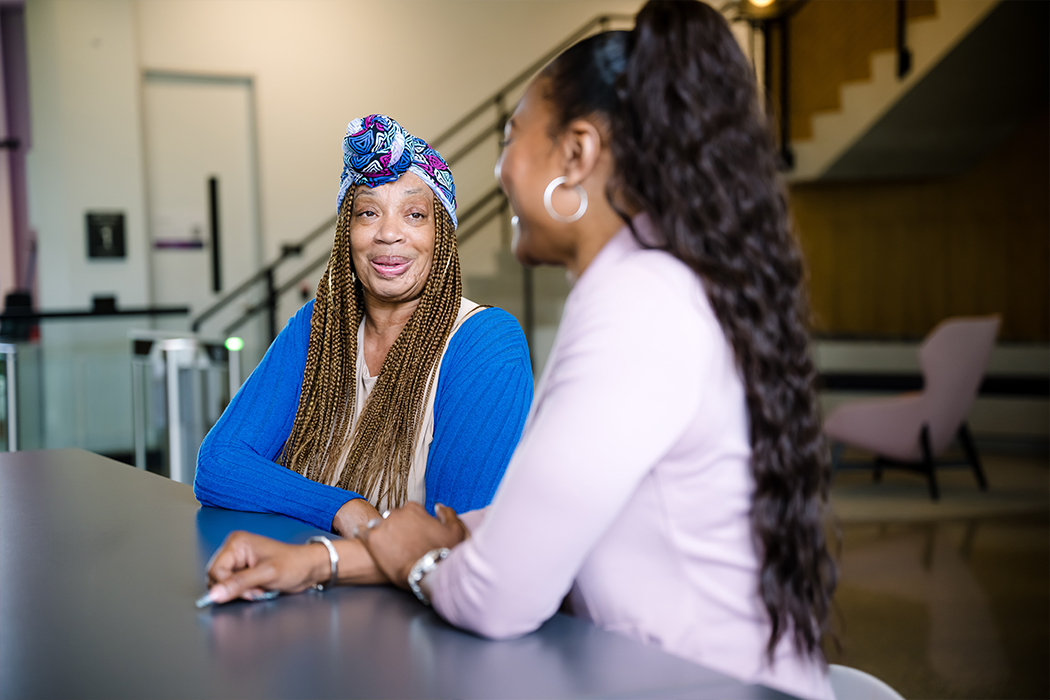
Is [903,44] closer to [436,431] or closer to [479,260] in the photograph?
[479,260]

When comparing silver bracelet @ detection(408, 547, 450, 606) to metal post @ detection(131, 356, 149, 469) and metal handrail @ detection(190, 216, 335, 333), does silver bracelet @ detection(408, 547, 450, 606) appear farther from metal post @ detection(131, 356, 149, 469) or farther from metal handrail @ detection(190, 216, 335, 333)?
metal handrail @ detection(190, 216, 335, 333)

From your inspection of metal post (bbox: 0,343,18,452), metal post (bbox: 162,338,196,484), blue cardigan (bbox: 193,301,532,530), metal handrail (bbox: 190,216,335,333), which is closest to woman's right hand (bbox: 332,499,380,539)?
blue cardigan (bbox: 193,301,532,530)

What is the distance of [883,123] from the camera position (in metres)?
6.55

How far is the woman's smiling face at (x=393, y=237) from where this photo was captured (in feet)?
5.48

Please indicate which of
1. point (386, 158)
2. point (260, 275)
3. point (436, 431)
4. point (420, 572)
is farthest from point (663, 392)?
point (260, 275)

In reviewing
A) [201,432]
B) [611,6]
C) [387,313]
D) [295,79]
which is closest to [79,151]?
[295,79]

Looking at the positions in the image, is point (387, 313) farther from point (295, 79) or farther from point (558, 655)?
point (295, 79)

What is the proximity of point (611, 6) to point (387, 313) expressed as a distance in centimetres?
471

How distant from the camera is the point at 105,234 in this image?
5668 mm

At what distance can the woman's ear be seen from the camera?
0.85 metres

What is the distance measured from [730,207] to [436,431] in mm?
829

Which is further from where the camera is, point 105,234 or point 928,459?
point 105,234

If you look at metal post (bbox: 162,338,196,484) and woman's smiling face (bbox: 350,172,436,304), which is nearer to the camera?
woman's smiling face (bbox: 350,172,436,304)

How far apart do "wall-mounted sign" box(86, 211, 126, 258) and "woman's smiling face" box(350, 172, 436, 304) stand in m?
4.55
